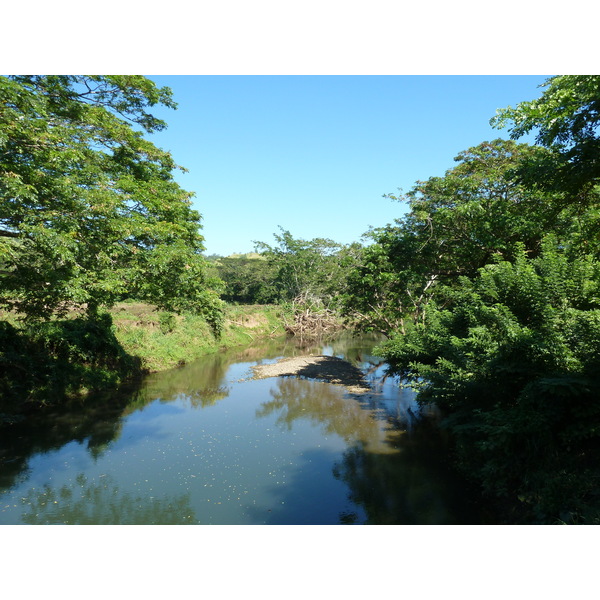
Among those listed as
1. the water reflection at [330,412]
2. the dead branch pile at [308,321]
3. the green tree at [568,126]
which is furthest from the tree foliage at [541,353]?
the dead branch pile at [308,321]

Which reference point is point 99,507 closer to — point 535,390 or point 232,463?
point 232,463

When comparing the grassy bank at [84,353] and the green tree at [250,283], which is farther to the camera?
the green tree at [250,283]

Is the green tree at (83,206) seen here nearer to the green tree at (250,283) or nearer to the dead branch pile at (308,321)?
the dead branch pile at (308,321)

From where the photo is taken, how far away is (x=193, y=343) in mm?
25672

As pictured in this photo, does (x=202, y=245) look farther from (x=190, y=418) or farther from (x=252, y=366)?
(x=252, y=366)

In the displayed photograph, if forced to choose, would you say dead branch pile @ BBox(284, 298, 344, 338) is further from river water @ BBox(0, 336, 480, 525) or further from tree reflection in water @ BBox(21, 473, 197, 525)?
tree reflection in water @ BBox(21, 473, 197, 525)

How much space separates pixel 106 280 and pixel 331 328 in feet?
106

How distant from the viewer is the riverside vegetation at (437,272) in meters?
5.90

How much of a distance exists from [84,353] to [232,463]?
10.5 metres

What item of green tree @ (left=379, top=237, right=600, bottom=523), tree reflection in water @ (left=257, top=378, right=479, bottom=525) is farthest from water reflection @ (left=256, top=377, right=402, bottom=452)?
green tree @ (left=379, top=237, right=600, bottom=523)

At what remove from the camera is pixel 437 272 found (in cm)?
1470

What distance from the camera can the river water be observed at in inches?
279

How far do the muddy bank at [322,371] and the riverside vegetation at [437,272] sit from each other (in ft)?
9.53

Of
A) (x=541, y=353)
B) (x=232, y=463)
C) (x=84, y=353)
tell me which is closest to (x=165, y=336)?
(x=84, y=353)
